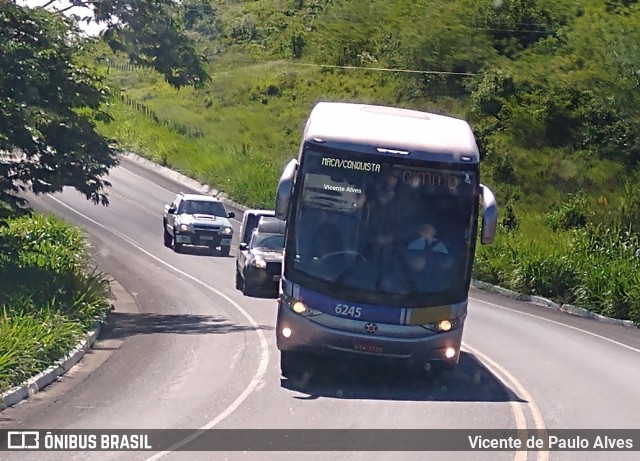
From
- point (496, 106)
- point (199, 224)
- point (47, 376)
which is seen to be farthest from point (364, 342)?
point (496, 106)

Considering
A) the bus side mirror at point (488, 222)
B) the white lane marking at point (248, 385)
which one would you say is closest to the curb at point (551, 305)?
the white lane marking at point (248, 385)

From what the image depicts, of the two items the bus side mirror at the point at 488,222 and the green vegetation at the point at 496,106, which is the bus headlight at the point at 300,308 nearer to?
the bus side mirror at the point at 488,222

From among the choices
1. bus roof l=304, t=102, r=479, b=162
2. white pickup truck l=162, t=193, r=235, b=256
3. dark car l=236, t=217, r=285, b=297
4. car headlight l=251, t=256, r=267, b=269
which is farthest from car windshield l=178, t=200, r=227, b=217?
bus roof l=304, t=102, r=479, b=162

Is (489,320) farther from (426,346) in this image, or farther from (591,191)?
(591,191)

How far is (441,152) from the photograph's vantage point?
13.8 meters

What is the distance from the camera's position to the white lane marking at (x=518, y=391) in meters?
11.8

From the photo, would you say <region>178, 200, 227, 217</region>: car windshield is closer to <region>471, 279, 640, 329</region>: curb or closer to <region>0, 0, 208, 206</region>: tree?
<region>471, 279, 640, 329</region>: curb

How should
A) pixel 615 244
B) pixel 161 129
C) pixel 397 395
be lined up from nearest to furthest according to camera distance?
1. pixel 397 395
2. pixel 615 244
3. pixel 161 129

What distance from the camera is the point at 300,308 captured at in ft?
45.2

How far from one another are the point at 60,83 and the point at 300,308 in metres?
9.27

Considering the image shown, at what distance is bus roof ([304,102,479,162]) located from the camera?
45.3 feet

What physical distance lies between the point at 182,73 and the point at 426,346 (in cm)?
1096

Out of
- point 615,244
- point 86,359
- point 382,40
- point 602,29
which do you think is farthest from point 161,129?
point 86,359

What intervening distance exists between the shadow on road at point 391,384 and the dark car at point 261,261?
972cm
